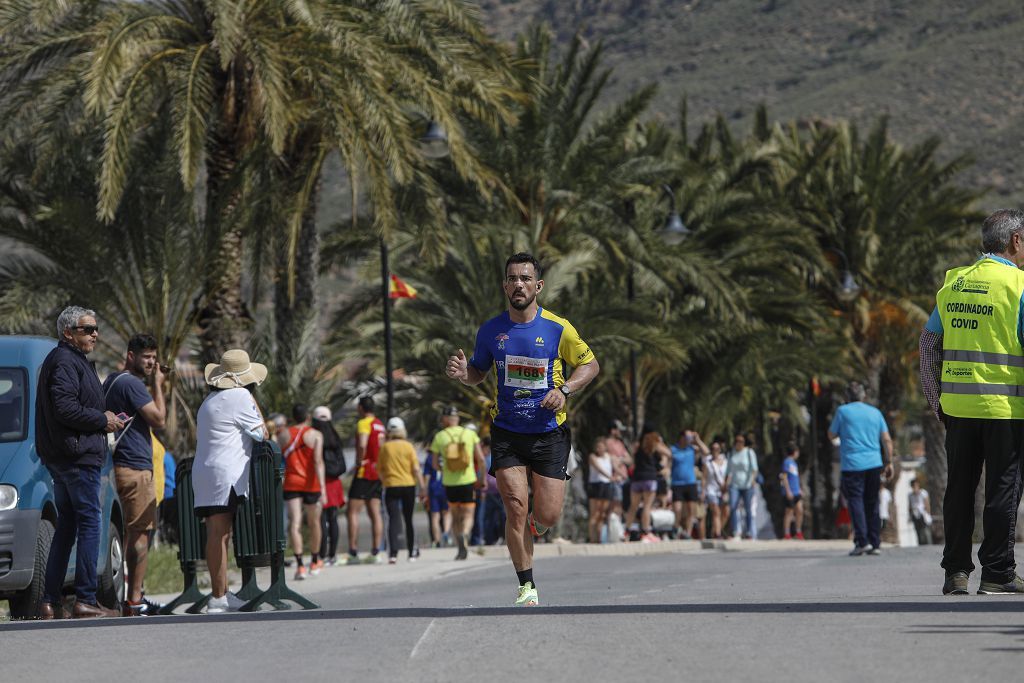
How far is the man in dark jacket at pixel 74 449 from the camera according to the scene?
33.1 feet

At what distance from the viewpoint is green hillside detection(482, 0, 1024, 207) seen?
89000mm

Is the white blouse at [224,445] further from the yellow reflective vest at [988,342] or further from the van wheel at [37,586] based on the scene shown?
the yellow reflective vest at [988,342]

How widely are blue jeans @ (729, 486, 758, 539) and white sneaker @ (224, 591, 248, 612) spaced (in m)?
17.2

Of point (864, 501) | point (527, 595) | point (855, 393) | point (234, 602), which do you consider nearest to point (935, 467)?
point (864, 501)

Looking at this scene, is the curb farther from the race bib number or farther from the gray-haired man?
the gray-haired man

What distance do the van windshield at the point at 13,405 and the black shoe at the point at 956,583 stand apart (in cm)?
580

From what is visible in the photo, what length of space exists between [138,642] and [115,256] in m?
14.4

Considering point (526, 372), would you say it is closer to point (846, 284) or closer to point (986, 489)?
point (986, 489)

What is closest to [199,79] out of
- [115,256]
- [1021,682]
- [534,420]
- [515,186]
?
[115,256]

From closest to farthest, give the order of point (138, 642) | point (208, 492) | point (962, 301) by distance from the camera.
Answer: point (138, 642), point (962, 301), point (208, 492)

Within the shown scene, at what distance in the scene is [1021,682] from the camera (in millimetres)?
5465

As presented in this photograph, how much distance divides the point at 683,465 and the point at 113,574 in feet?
49.6

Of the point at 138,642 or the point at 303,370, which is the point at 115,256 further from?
the point at 138,642

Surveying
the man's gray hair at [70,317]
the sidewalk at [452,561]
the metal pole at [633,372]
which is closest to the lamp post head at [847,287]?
the metal pole at [633,372]
